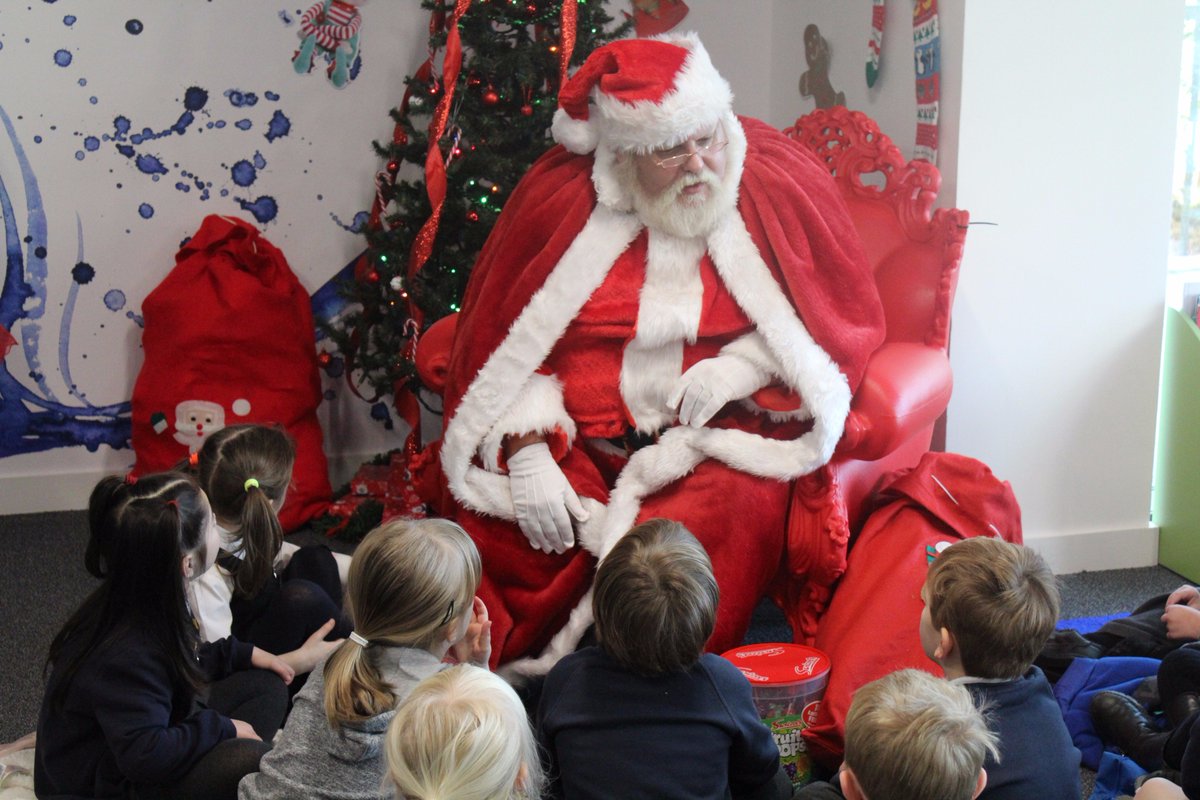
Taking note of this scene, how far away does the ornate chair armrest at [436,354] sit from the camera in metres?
2.88

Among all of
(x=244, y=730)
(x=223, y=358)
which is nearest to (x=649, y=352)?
(x=244, y=730)

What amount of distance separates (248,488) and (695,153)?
1198mm

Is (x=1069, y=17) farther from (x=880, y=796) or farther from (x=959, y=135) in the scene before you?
(x=880, y=796)

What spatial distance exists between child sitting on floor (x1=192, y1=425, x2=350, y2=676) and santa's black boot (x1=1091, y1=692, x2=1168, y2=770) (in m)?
1.61

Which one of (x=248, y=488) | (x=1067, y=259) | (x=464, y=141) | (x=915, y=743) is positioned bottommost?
(x=915, y=743)

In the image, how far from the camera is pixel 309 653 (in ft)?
7.67

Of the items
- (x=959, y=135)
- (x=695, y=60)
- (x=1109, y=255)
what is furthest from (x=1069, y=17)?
(x=695, y=60)

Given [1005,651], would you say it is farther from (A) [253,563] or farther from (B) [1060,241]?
(B) [1060,241]

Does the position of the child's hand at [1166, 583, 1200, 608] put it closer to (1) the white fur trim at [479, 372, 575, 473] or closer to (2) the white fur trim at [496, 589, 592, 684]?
(2) the white fur trim at [496, 589, 592, 684]

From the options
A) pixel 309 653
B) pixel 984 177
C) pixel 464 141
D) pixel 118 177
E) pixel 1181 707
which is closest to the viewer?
pixel 1181 707

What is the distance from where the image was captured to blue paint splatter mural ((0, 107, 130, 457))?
396 centimetres

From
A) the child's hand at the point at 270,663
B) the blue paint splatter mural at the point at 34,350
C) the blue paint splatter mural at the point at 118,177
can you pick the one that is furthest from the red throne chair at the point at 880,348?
the blue paint splatter mural at the point at 34,350

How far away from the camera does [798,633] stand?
2.62 metres

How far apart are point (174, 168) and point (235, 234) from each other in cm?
35
